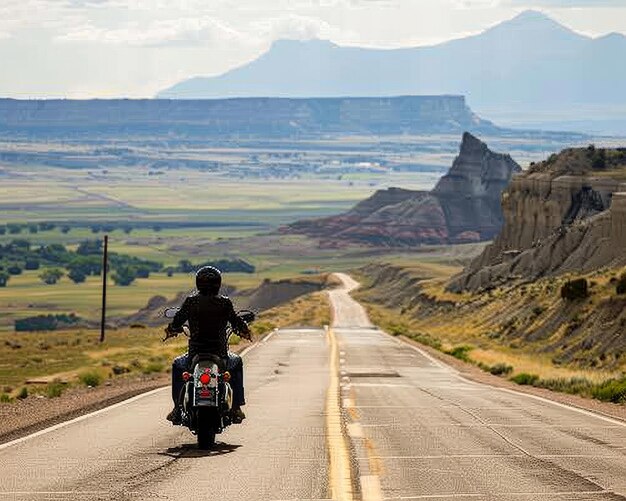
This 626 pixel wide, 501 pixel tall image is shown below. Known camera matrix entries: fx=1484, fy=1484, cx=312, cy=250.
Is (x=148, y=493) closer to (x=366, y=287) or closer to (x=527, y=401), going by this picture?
(x=527, y=401)

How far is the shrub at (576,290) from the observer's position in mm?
59406

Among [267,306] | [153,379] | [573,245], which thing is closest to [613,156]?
[573,245]

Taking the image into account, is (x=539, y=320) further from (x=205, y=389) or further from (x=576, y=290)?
(x=205, y=389)

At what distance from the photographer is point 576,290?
2343 inches

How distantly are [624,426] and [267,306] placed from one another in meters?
131

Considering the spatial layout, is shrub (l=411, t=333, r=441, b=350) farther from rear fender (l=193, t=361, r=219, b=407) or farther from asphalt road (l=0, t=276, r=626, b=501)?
rear fender (l=193, t=361, r=219, b=407)

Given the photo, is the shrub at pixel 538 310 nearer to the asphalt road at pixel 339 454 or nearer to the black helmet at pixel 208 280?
the asphalt road at pixel 339 454

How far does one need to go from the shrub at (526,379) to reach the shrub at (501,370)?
335 centimetres

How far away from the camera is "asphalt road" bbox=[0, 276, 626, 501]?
521 inches

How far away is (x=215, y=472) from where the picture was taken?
47.3 feet

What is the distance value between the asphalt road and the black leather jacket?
1.14m

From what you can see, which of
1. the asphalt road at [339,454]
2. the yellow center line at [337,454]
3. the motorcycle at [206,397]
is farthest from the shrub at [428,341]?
the motorcycle at [206,397]

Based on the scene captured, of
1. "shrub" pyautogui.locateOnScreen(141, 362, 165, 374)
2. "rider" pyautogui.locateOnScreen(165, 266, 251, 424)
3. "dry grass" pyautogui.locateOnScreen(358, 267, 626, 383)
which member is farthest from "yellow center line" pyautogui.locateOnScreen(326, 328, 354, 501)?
"shrub" pyautogui.locateOnScreen(141, 362, 165, 374)

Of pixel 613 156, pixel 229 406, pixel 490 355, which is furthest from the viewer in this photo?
pixel 613 156
